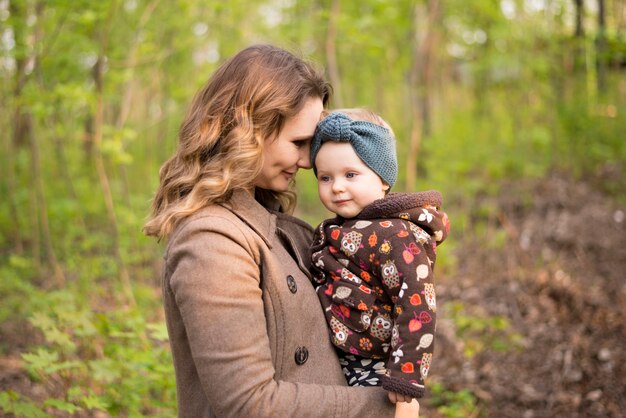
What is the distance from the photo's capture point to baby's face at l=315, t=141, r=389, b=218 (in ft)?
6.40

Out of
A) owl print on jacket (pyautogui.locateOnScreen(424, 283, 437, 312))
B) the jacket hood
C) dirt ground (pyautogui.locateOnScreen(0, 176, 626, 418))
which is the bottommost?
dirt ground (pyautogui.locateOnScreen(0, 176, 626, 418))

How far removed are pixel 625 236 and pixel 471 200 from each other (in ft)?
8.06

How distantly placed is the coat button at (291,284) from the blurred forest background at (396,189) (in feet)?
2.76

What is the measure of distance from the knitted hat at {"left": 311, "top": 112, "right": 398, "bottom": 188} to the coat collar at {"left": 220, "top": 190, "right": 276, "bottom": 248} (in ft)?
0.89

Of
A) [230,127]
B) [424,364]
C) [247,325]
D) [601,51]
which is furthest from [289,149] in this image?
[601,51]

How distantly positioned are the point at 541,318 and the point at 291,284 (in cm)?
388

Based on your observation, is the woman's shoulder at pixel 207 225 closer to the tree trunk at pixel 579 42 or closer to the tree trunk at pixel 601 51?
the tree trunk at pixel 601 51

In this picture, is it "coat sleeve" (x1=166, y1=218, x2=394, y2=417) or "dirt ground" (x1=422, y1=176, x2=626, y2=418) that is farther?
"dirt ground" (x1=422, y1=176, x2=626, y2=418)

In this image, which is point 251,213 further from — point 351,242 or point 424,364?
point 424,364

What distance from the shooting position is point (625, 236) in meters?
6.46

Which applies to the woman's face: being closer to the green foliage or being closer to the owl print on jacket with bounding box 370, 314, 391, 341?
the owl print on jacket with bounding box 370, 314, 391, 341

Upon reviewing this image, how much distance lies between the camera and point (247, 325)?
156 centimetres

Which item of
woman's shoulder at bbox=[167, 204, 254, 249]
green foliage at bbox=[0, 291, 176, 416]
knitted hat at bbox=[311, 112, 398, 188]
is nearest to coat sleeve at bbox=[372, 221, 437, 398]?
knitted hat at bbox=[311, 112, 398, 188]

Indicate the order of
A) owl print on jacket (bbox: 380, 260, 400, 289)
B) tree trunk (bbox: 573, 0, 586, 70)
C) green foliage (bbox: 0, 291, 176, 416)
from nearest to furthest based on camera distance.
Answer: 1. owl print on jacket (bbox: 380, 260, 400, 289)
2. green foliage (bbox: 0, 291, 176, 416)
3. tree trunk (bbox: 573, 0, 586, 70)
